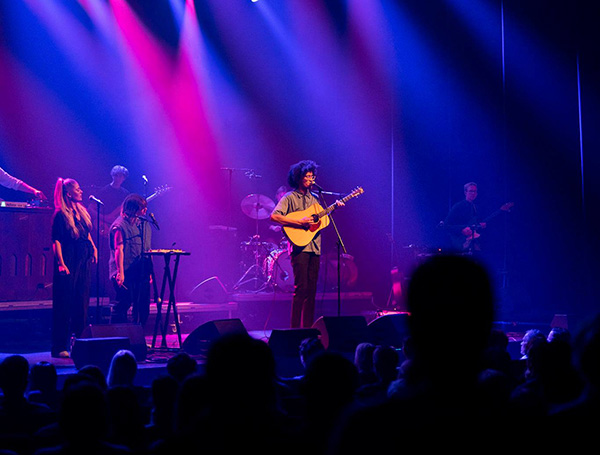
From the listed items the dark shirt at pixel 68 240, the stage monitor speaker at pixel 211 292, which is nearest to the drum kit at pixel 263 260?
the stage monitor speaker at pixel 211 292

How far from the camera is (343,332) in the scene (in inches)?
310

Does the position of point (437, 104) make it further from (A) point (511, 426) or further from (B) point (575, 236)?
(A) point (511, 426)

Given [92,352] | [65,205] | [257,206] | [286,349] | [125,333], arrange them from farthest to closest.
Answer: [257,206] < [65,205] < [125,333] < [286,349] < [92,352]

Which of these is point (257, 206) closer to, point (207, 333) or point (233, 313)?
point (233, 313)

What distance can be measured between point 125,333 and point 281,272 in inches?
192

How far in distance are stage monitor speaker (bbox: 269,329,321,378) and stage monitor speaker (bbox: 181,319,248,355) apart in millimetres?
735

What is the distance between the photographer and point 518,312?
12398 mm

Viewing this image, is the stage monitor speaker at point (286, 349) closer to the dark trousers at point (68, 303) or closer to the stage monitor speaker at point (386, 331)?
the stage monitor speaker at point (386, 331)

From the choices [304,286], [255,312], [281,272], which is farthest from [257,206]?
[304,286]

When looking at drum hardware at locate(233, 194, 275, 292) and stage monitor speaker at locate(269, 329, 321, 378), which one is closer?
stage monitor speaker at locate(269, 329, 321, 378)

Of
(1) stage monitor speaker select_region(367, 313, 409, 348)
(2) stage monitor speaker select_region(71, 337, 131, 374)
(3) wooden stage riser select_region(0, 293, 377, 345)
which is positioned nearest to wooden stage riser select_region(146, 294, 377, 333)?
(3) wooden stage riser select_region(0, 293, 377, 345)

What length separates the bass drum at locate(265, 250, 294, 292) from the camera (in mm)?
12359

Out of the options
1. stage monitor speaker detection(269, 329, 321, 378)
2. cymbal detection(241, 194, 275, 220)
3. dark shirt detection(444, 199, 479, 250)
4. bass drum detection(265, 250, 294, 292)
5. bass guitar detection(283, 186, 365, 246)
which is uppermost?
cymbal detection(241, 194, 275, 220)

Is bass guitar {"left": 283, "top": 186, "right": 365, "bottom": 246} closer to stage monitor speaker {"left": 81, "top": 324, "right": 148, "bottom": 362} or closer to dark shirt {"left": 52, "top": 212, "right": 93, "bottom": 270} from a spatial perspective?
stage monitor speaker {"left": 81, "top": 324, "right": 148, "bottom": 362}
